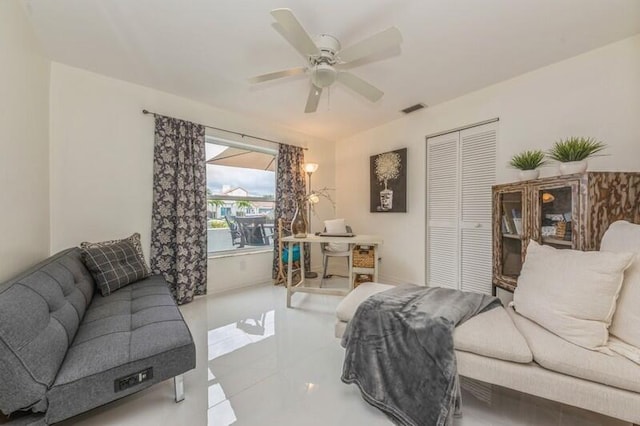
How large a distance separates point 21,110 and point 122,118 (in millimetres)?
981

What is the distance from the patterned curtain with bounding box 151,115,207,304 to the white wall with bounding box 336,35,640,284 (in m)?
2.59

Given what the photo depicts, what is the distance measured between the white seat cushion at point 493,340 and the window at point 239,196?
10.3 ft

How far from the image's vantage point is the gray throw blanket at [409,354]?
1260 millimetres

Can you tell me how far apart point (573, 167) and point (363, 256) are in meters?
1.94

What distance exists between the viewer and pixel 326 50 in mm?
1834

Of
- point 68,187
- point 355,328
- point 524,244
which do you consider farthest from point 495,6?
point 68,187

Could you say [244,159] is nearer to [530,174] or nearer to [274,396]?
[274,396]

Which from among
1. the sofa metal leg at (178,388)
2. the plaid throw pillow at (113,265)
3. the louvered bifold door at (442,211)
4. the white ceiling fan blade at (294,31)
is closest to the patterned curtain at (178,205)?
the plaid throw pillow at (113,265)

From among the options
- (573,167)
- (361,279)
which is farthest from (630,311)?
(361,279)

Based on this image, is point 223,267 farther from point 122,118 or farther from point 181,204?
point 122,118

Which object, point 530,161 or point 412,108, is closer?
point 530,161

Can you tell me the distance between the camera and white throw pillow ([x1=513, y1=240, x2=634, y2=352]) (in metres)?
1.25

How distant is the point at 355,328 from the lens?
161 centimetres

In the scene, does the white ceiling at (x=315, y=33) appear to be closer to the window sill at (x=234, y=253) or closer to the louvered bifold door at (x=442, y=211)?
the louvered bifold door at (x=442, y=211)
